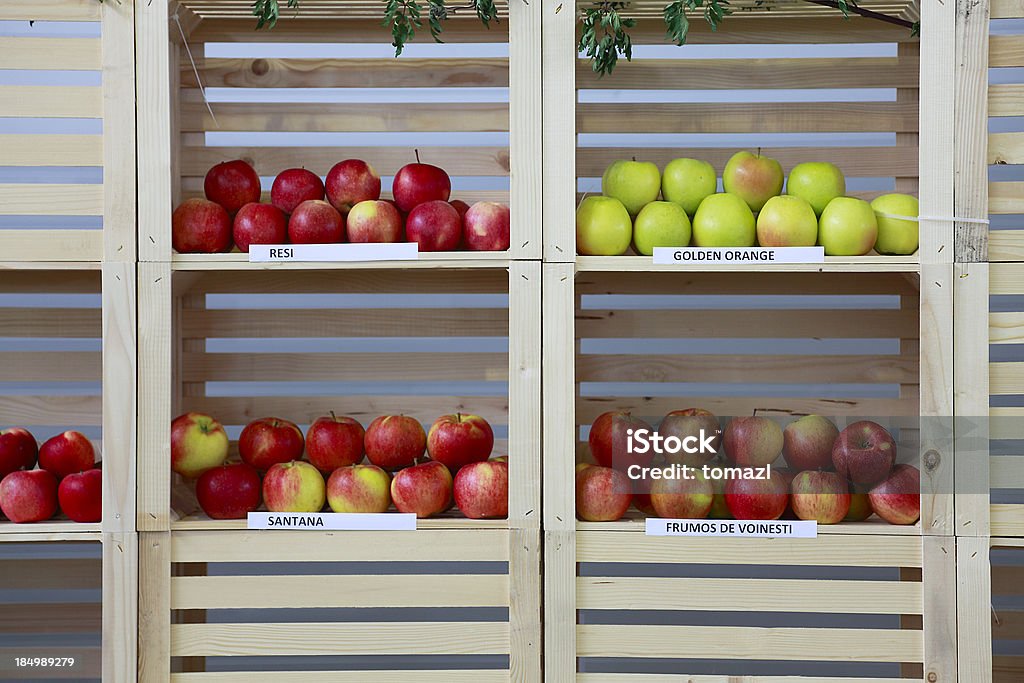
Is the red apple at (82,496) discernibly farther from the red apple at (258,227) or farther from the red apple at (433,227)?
the red apple at (433,227)

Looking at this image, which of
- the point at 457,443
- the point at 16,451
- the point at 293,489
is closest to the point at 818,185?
the point at 457,443

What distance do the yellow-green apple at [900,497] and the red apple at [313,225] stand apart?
917 mm

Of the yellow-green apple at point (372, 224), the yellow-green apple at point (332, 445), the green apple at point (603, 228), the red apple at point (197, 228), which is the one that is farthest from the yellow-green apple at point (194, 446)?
the green apple at point (603, 228)

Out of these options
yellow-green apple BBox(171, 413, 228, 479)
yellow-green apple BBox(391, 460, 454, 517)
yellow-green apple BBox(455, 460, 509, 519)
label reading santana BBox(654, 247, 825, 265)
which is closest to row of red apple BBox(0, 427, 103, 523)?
yellow-green apple BBox(171, 413, 228, 479)

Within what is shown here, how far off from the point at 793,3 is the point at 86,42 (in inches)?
45.2

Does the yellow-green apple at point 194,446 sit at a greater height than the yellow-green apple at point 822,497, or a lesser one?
greater

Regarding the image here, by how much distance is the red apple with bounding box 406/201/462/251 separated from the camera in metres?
1.34

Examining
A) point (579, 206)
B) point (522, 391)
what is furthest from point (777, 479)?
point (579, 206)

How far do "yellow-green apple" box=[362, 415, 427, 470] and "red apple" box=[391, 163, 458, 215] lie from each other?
350 mm

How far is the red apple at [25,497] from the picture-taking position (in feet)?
4.32

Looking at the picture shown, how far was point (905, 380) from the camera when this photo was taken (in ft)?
5.16

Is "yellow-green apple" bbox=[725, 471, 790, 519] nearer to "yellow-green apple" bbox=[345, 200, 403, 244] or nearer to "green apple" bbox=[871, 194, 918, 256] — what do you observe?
"green apple" bbox=[871, 194, 918, 256]

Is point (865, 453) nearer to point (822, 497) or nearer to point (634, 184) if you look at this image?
point (822, 497)

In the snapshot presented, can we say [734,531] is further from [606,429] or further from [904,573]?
[904,573]
